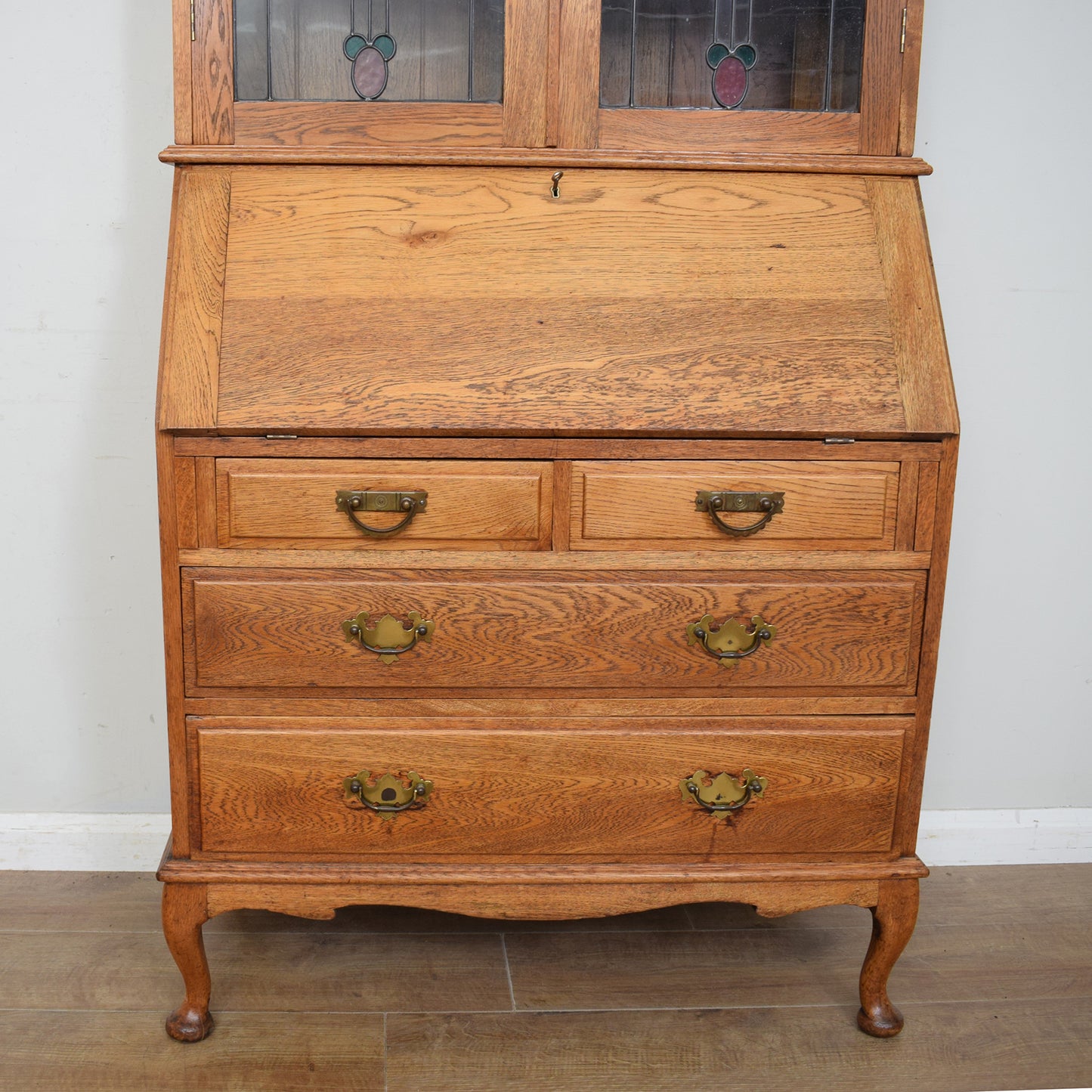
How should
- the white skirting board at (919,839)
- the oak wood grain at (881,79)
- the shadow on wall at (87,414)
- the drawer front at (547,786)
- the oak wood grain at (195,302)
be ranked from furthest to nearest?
the white skirting board at (919,839), the shadow on wall at (87,414), the oak wood grain at (881,79), the drawer front at (547,786), the oak wood grain at (195,302)

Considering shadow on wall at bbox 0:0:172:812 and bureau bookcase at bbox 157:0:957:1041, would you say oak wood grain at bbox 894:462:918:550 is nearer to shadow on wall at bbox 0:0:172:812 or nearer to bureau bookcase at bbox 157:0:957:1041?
bureau bookcase at bbox 157:0:957:1041

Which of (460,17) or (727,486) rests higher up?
(460,17)

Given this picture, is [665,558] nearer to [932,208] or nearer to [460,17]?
[460,17]

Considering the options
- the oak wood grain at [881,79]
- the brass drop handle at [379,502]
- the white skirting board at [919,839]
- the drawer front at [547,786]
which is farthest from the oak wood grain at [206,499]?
the oak wood grain at [881,79]

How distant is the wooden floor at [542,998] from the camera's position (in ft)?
6.15

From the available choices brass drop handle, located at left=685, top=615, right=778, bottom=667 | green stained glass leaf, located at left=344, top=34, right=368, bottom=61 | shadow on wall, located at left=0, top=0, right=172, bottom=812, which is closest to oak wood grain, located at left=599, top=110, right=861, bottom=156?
green stained glass leaf, located at left=344, top=34, right=368, bottom=61

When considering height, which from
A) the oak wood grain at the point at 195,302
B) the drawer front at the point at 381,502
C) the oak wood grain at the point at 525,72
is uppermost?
the oak wood grain at the point at 525,72

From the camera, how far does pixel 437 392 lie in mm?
1746

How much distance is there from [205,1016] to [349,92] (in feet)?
5.50

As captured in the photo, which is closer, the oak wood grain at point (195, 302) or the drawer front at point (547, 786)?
the oak wood grain at point (195, 302)

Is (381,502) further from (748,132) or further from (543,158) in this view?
(748,132)

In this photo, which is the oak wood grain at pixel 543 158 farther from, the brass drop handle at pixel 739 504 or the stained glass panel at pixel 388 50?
the brass drop handle at pixel 739 504

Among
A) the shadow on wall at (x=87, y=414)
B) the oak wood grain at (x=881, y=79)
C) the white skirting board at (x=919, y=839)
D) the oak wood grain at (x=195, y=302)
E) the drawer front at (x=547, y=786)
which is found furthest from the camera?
the white skirting board at (x=919, y=839)

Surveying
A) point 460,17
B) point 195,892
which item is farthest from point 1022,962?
point 460,17
